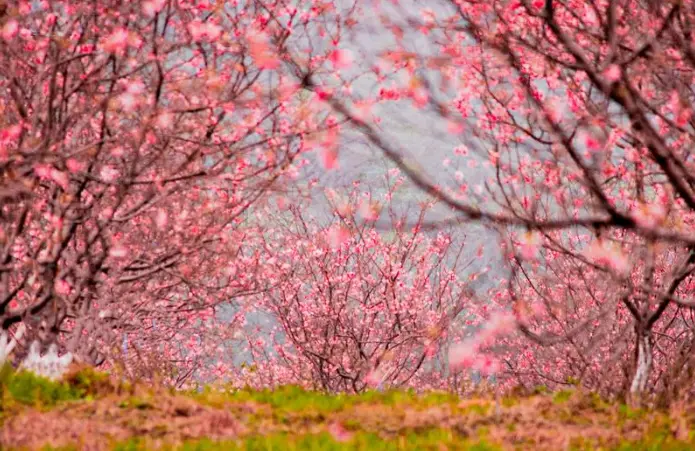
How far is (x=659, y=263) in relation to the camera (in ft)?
54.7

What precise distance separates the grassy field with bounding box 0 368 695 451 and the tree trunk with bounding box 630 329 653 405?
115 cm

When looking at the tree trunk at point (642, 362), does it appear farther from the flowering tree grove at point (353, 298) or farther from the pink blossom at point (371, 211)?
the flowering tree grove at point (353, 298)

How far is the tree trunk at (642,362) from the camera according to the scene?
7547mm

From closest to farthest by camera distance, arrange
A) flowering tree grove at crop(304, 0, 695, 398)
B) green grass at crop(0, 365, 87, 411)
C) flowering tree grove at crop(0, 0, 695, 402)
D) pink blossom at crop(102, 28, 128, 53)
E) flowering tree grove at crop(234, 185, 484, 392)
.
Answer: flowering tree grove at crop(304, 0, 695, 398), flowering tree grove at crop(0, 0, 695, 402), green grass at crop(0, 365, 87, 411), pink blossom at crop(102, 28, 128, 53), flowering tree grove at crop(234, 185, 484, 392)

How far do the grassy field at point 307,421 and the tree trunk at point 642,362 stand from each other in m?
1.15

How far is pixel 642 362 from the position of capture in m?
7.75

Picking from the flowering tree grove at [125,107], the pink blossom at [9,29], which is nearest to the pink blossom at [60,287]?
the flowering tree grove at [125,107]

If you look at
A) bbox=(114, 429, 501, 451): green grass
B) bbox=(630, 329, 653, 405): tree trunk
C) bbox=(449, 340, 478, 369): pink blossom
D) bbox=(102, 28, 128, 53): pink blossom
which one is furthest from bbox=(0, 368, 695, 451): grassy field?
bbox=(102, 28, 128, 53): pink blossom

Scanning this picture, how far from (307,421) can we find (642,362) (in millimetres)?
3876

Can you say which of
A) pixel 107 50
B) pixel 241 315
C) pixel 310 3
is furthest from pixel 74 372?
pixel 241 315

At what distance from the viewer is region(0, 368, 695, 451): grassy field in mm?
4953

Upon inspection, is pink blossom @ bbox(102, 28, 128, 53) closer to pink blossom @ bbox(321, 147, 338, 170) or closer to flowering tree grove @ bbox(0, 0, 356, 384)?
flowering tree grove @ bbox(0, 0, 356, 384)

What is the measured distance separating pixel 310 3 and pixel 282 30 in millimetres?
906

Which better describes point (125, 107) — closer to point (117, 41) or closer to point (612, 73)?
point (117, 41)
